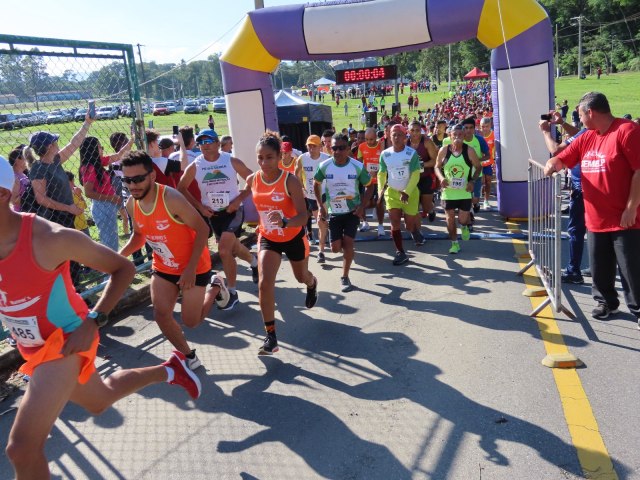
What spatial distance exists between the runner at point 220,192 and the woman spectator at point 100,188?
46.4 inches

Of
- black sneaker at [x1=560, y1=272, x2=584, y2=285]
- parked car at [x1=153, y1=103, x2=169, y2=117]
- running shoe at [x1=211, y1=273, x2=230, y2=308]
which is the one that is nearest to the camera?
running shoe at [x1=211, y1=273, x2=230, y2=308]

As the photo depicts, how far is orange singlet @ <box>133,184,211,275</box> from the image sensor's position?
4.26 meters

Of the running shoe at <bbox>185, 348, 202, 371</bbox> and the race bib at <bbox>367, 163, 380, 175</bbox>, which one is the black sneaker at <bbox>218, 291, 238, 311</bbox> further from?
the race bib at <bbox>367, 163, 380, 175</bbox>

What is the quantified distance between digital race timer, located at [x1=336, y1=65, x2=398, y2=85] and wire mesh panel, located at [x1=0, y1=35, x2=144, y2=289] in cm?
788

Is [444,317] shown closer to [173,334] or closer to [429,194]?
[173,334]

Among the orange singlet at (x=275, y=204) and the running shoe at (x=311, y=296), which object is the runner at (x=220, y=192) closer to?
the running shoe at (x=311, y=296)

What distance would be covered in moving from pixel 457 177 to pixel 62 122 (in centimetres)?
542

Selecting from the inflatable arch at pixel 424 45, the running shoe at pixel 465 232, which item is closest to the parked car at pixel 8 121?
the inflatable arch at pixel 424 45

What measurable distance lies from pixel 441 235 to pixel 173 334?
5746 millimetres

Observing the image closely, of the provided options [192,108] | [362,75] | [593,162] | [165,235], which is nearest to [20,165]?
[165,235]

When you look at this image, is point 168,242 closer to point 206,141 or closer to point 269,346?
point 269,346

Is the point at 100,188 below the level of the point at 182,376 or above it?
above

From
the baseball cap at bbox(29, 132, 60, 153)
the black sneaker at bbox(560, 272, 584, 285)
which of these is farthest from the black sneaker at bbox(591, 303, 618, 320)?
the baseball cap at bbox(29, 132, 60, 153)

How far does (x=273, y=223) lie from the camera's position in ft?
15.9
